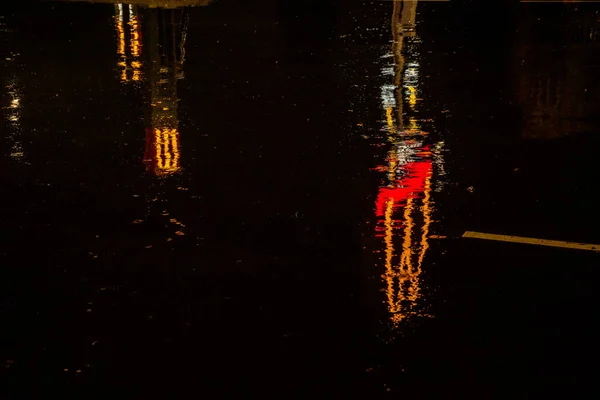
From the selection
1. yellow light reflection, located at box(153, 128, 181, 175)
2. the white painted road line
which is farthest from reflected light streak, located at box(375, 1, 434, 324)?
yellow light reflection, located at box(153, 128, 181, 175)

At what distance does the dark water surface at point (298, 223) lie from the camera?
5.46 meters

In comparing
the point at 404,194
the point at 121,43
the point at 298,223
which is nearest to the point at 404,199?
the point at 404,194

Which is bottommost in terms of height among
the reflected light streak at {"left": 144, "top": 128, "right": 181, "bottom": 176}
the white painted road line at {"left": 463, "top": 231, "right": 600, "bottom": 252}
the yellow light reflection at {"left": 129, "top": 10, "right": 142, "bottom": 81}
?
the white painted road line at {"left": 463, "top": 231, "right": 600, "bottom": 252}

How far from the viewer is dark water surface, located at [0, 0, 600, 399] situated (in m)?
5.46

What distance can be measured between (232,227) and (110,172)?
2.02 metres

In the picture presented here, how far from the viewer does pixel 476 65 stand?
1437cm

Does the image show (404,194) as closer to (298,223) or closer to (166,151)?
(298,223)

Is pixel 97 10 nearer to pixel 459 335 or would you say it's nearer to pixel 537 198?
pixel 537 198

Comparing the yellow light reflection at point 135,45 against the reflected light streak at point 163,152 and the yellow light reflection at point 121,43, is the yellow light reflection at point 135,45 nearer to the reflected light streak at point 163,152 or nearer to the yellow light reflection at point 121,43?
the yellow light reflection at point 121,43

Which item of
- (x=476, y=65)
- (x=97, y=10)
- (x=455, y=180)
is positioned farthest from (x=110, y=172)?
(x=97, y=10)

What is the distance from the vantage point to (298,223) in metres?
7.72

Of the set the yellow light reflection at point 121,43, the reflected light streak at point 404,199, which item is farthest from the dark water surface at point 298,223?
the yellow light reflection at point 121,43

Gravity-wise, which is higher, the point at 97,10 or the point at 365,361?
the point at 97,10

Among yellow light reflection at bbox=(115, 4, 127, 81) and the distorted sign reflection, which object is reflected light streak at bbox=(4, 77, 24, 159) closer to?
yellow light reflection at bbox=(115, 4, 127, 81)
